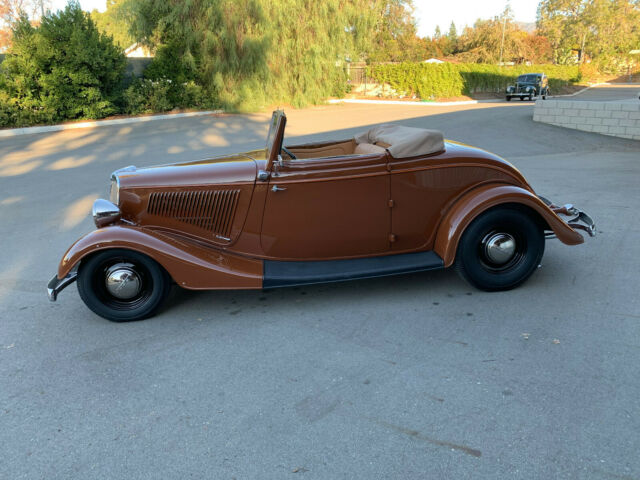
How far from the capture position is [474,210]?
4.02m

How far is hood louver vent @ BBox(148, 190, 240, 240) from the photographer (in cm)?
388

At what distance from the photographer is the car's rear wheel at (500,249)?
4.09 m

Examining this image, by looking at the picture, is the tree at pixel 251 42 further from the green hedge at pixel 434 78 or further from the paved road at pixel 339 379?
the paved road at pixel 339 379

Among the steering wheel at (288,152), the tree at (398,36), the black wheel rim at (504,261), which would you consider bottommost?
the black wheel rim at (504,261)

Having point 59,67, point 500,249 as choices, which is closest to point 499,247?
point 500,249

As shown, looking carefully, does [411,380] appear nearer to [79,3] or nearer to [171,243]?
[171,243]

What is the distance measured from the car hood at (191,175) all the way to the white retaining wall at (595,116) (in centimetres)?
1227

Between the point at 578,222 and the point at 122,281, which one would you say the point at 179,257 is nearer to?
the point at 122,281

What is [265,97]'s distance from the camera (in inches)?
920

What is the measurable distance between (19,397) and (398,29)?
2314 inches

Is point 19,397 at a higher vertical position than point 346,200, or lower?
lower

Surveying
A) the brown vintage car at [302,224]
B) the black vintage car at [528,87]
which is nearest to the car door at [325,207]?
the brown vintage car at [302,224]

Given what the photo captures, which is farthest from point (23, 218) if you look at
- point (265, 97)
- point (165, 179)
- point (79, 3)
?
point (265, 97)

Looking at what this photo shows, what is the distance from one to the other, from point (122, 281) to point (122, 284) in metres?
0.02
